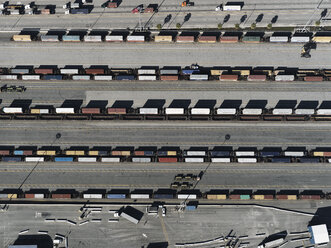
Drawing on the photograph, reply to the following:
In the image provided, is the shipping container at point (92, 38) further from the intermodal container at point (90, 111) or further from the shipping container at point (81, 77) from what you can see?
the intermodal container at point (90, 111)

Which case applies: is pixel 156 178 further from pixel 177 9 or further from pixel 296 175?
pixel 177 9

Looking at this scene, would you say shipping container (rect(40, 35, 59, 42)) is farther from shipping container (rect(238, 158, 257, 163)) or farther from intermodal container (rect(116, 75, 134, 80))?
shipping container (rect(238, 158, 257, 163))

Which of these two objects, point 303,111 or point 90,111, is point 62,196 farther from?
point 303,111

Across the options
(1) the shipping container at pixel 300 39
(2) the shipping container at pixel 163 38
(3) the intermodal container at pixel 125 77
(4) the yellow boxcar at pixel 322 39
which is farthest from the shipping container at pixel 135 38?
(4) the yellow boxcar at pixel 322 39

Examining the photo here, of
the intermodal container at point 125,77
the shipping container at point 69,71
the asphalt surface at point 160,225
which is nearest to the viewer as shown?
the asphalt surface at point 160,225

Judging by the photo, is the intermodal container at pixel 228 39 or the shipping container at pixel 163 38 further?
the shipping container at pixel 163 38

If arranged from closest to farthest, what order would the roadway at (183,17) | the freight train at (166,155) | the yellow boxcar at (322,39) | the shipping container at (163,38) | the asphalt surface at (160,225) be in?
the asphalt surface at (160,225) → the freight train at (166,155) → the yellow boxcar at (322,39) → the shipping container at (163,38) → the roadway at (183,17)

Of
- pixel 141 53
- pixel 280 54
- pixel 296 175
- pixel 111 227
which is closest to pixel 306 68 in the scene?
pixel 280 54
